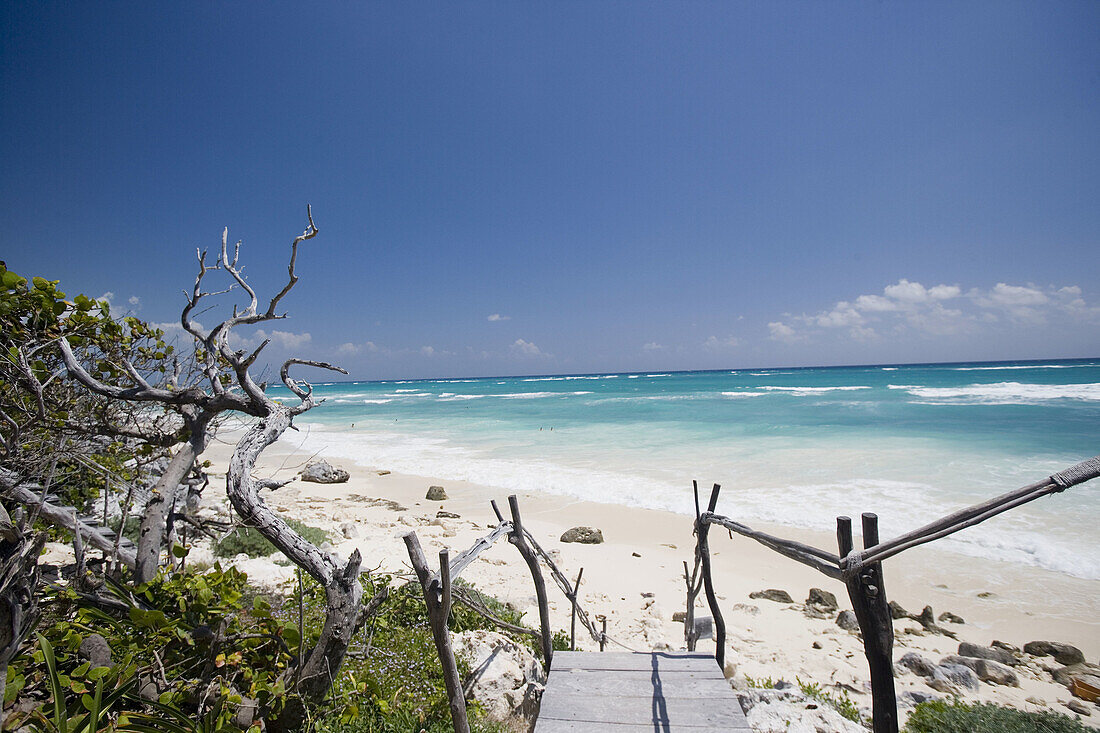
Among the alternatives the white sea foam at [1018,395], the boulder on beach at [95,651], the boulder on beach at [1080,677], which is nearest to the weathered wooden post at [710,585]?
the boulder on beach at [1080,677]

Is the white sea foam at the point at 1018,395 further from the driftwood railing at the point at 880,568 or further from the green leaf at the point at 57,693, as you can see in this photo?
the green leaf at the point at 57,693

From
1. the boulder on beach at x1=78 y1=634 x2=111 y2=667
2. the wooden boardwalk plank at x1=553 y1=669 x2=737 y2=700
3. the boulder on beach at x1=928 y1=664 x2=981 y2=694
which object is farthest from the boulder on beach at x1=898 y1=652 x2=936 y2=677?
the boulder on beach at x1=78 y1=634 x2=111 y2=667

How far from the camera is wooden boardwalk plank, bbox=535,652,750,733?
138 inches

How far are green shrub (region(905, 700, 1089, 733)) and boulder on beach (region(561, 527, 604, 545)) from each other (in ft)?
21.3

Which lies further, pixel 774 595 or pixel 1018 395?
pixel 1018 395

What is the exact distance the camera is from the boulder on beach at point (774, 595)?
25.3ft

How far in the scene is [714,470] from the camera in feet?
53.0

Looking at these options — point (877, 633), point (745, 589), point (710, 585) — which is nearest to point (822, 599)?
point (745, 589)

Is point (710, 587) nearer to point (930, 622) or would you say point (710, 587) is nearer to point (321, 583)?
point (321, 583)

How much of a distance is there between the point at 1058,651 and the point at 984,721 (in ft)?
11.4

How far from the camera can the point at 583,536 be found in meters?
10.4

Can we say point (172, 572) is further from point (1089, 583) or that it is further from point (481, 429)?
point (481, 429)

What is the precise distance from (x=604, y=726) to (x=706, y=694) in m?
0.91

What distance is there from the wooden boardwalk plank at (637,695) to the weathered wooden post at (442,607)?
0.67 metres
